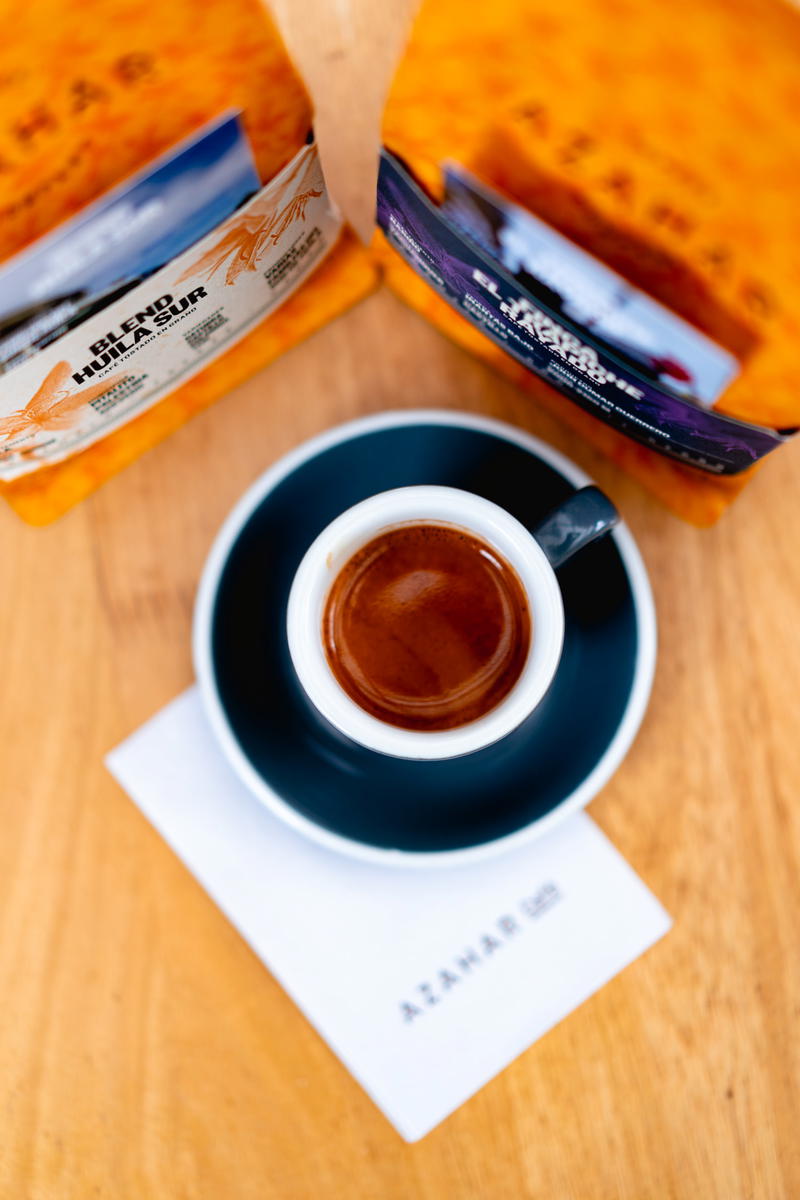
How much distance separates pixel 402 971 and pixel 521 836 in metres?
0.12

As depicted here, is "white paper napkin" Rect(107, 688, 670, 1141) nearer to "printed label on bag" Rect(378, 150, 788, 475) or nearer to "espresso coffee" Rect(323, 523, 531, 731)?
"espresso coffee" Rect(323, 523, 531, 731)

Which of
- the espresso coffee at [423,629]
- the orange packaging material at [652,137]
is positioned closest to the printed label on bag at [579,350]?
the orange packaging material at [652,137]

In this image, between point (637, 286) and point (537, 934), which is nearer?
point (637, 286)

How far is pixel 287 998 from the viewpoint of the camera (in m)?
0.53

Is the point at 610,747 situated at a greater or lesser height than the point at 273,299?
lesser

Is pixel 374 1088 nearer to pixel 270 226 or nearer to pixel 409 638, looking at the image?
pixel 409 638

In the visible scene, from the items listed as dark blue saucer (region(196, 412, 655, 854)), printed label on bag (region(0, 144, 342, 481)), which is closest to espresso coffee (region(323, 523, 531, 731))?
dark blue saucer (region(196, 412, 655, 854))

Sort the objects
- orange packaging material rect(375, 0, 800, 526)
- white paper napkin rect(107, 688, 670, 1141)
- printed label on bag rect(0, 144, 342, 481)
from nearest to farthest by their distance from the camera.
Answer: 1. orange packaging material rect(375, 0, 800, 526)
2. printed label on bag rect(0, 144, 342, 481)
3. white paper napkin rect(107, 688, 670, 1141)

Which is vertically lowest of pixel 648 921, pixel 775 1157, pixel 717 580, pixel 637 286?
pixel 775 1157

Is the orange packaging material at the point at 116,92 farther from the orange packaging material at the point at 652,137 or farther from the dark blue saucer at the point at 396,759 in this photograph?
the dark blue saucer at the point at 396,759

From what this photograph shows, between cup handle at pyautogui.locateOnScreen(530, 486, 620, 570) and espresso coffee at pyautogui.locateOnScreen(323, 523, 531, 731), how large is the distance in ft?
0.16

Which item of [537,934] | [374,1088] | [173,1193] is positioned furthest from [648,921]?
[173,1193]

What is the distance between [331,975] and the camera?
1.70ft

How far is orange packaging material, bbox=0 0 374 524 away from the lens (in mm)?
347
